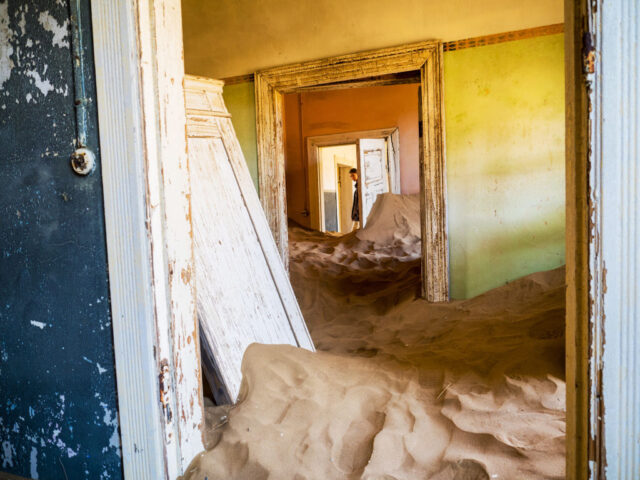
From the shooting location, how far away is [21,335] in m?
1.99

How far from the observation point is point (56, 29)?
5.77 feet

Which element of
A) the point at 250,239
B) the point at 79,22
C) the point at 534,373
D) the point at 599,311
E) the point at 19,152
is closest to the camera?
the point at 599,311

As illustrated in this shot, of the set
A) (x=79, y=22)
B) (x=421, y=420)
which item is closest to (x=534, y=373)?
(x=421, y=420)

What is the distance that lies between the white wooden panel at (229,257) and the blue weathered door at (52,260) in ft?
1.88

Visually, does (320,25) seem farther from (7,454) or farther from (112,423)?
(7,454)

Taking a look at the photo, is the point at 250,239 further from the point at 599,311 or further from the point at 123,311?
the point at 599,311

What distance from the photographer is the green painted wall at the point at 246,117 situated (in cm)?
532

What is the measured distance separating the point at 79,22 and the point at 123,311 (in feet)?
3.58

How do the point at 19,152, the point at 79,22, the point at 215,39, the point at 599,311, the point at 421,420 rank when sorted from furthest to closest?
the point at 215,39 < the point at 421,420 < the point at 19,152 < the point at 79,22 < the point at 599,311

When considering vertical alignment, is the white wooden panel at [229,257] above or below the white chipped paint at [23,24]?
below

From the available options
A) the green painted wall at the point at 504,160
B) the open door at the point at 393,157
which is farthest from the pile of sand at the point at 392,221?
the green painted wall at the point at 504,160

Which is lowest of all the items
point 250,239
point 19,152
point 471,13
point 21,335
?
point 21,335

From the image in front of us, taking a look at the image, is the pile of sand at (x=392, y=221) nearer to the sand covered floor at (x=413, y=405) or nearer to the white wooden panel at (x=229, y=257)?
the sand covered floor at (x=413, y=405)

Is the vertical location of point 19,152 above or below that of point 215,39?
below
